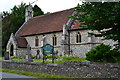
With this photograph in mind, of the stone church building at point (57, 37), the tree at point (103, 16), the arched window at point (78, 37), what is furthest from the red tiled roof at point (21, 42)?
the tree at point (103, 16)

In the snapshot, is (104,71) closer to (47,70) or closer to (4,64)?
(47,70)

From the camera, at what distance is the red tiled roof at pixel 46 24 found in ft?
114

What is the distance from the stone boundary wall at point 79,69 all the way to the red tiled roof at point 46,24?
58.5ft

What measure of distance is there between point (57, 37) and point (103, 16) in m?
24.4

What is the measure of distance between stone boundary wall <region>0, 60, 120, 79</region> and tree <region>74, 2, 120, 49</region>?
1.98 meters

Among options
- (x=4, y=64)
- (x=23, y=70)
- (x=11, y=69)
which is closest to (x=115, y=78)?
(x=23, y=70)

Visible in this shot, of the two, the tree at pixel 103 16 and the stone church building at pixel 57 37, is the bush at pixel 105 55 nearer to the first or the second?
the tree at pixel 103 16

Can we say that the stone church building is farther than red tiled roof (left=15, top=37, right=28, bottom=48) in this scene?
No

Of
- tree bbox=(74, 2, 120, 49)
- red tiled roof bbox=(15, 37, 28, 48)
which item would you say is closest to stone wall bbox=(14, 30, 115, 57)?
red tiled roof bbox=(15, 37, 28, 48)

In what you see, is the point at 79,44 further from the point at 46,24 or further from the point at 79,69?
the point at 79,69

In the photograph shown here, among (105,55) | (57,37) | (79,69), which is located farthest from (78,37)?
(105,55)

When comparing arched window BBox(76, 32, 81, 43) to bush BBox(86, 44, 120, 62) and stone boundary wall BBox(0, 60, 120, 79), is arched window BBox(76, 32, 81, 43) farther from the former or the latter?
bush BBox(86, 44, 120, 62)

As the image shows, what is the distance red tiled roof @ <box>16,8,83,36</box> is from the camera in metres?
34.9

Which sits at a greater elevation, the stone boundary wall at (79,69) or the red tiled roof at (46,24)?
the red tiled roof at (46,24)
